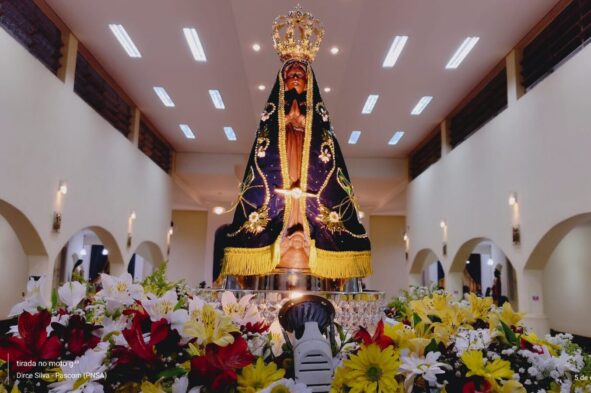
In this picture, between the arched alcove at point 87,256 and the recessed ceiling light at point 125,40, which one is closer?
the recessed ceiling light at point 125,40

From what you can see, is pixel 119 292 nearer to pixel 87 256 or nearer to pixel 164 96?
pixel 164 96

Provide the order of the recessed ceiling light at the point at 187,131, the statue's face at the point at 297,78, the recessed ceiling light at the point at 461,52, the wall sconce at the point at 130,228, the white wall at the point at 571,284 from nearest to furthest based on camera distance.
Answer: the statue's face at the point at 297,78 < the recessed ceiling light at the point at 461,52 < the white wall at the point at 571,284 < the wall sconce at the point at 130,228 < the recessed ceiling light at the point at 187,131

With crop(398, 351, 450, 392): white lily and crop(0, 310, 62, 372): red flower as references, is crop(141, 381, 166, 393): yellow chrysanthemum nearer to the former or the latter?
crop(0, 310, 62, 372): red flower

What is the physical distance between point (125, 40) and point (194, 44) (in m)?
1.14

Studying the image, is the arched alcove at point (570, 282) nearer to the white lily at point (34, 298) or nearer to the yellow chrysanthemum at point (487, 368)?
the yellow chrysanthemum at point (487, 368)

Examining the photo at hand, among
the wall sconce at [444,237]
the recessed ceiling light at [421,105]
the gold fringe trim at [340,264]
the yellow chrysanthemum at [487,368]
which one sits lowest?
the yellow chrysanthemum at [487,368]

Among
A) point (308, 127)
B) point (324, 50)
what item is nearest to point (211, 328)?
point (308, 127)

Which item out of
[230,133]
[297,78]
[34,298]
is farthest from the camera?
[230,133]

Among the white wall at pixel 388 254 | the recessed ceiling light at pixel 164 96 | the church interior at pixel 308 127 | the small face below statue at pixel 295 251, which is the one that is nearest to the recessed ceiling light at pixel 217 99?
the church interior at pixel 308 127

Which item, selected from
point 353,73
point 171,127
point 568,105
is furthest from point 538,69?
point 171,127

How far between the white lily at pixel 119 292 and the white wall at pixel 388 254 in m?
15.7

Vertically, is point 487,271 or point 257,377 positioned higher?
point 487,271

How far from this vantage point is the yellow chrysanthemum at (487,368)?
91 cm

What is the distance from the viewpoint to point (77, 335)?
99 centimetres
